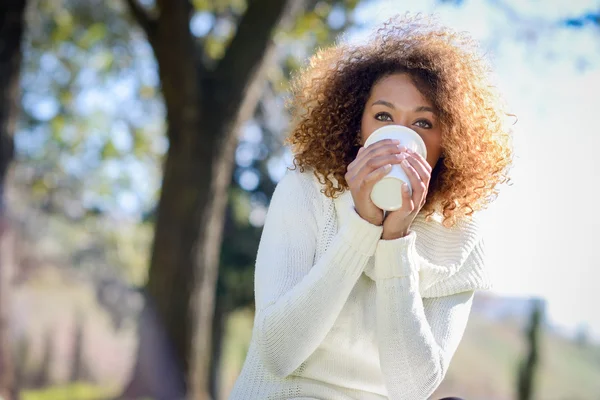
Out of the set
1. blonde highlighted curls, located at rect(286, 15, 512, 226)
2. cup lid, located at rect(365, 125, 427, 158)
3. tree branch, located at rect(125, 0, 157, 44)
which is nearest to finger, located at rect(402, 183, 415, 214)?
cup lid, located at rect(365, 125, 427, 158)

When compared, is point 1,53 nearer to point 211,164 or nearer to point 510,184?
point 211,164

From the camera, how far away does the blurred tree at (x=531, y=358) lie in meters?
11.9

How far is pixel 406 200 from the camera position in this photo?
1.72 meters

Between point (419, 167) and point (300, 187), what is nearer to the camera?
point (419, 167)

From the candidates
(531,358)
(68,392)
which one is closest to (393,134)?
(531,358)

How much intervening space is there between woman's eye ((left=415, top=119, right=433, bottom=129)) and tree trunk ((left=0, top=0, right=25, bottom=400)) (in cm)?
500

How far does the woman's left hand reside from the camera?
1712 millimetres

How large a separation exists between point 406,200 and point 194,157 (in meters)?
4.06

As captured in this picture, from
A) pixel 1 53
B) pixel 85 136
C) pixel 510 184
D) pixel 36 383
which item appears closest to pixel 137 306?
pixel 36 383

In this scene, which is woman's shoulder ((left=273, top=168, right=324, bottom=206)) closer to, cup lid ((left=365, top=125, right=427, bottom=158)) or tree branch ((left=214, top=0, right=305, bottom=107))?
cup lid ((left=365, top=125, right=427, bottom=158))

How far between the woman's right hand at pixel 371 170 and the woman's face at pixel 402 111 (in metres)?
0.28

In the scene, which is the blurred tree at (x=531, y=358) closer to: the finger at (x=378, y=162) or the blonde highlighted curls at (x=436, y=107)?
the blonde highlighted curls at (x=436, y=107)

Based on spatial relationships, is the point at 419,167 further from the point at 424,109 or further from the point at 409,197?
the point at 424,109

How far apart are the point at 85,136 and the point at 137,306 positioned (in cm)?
539
